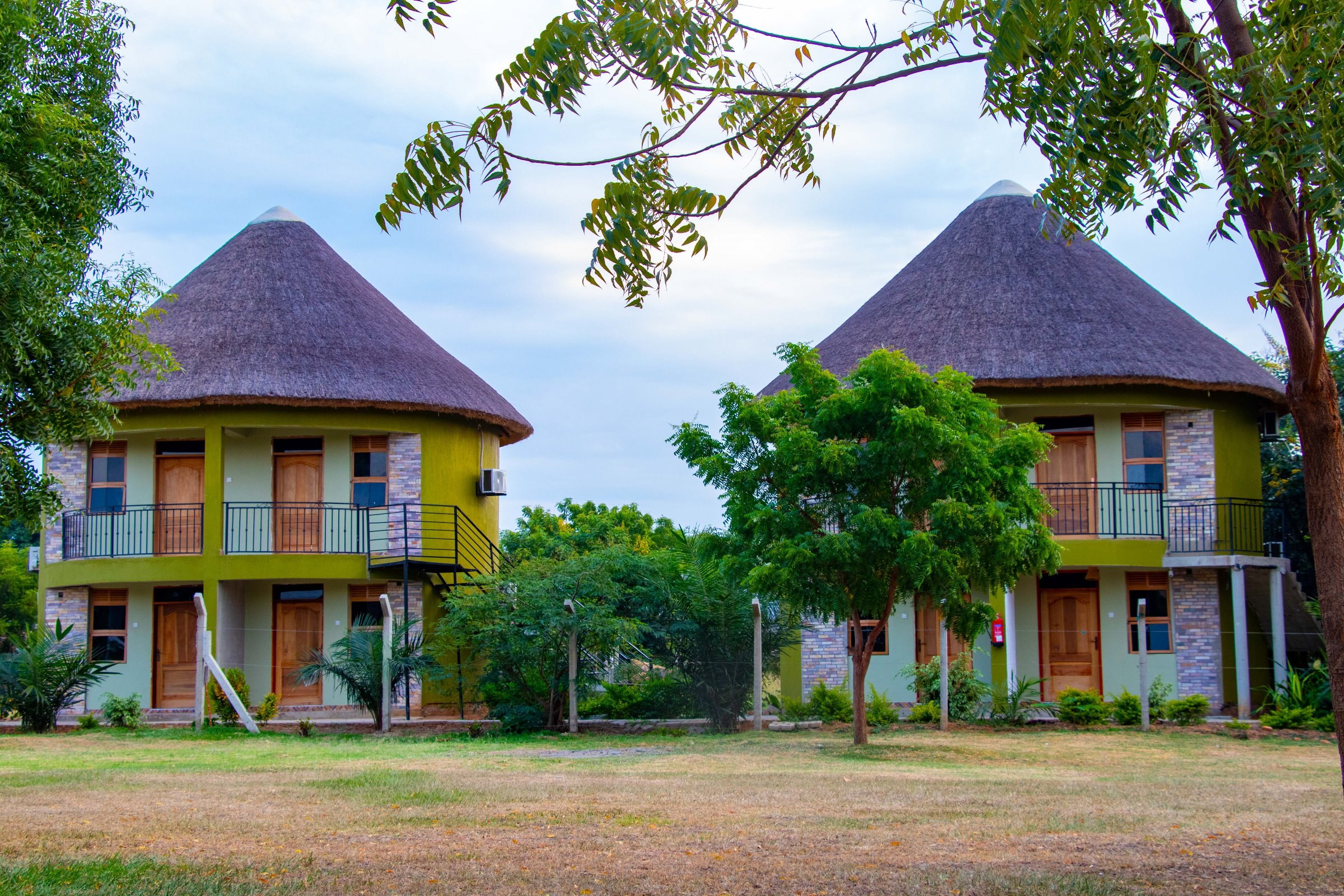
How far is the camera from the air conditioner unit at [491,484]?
23125mm

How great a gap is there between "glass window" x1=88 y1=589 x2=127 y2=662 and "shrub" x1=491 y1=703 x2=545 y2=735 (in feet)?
29.0

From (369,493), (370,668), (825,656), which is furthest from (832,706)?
(369,493)

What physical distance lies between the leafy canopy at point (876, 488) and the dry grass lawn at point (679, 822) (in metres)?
1.84

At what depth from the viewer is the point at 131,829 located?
7.77 m

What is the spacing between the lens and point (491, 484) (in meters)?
23.2

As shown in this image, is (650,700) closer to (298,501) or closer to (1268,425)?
(298,501)

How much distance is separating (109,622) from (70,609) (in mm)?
665

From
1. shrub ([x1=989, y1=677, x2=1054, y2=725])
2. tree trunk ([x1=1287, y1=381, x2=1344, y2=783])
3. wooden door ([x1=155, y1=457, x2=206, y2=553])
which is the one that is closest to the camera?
tree trunk ([x1=1287, y1=381, x2=1344, y2=783])

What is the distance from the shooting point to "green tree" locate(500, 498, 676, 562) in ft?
105

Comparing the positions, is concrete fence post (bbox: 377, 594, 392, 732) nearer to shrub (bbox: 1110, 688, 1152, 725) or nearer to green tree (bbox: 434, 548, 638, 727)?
green tree (bbox: 434, 548, 638, 727)

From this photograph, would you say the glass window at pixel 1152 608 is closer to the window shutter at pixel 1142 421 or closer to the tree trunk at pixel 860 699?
the window shutter at pixel 1142 421

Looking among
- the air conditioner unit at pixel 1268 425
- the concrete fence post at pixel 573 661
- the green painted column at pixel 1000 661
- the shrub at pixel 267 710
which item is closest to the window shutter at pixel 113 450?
the shrub at pixel 267 710

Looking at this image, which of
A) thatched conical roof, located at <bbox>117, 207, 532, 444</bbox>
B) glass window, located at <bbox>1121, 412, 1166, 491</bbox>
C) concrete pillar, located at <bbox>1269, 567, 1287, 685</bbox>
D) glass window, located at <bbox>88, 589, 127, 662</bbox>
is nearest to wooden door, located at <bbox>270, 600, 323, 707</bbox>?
glass window, located at <bbox>88, 589, 127, 662</bbox>

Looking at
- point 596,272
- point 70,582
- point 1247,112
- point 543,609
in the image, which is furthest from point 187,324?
point 1247,112
